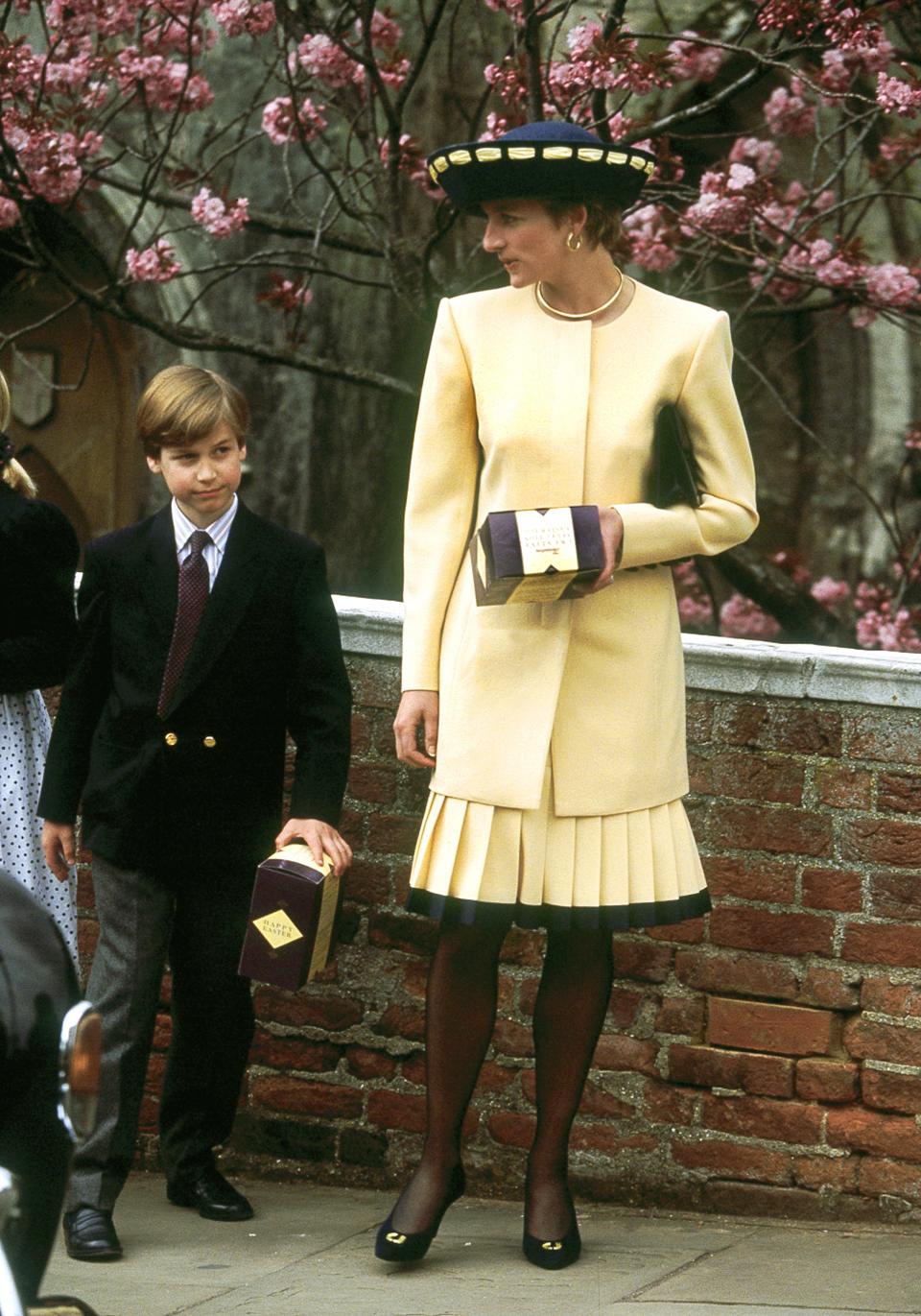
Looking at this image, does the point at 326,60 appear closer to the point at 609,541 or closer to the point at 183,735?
the point at 183,735

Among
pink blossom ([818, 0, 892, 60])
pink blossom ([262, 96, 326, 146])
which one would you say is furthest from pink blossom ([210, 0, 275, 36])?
pink blossom ([818, 0, 892, 60])

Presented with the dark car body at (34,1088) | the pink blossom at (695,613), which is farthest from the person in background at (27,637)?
the pink blossom at (695,613)

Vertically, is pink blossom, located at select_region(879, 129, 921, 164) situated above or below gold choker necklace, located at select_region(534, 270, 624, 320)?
above

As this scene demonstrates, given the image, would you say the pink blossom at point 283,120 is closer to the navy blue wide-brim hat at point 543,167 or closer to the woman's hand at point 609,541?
the navy blue wide-brim hat at point 543,167

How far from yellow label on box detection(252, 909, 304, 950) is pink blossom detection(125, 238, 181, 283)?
10.2 ft

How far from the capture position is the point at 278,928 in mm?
3756

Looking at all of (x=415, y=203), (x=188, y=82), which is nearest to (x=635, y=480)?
(x=188, y=82)

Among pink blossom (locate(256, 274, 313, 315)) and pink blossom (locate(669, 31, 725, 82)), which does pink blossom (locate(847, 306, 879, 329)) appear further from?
pink blossom (locate(256, 274, 313, 315))

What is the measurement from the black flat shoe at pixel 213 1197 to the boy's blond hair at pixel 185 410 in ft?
4.88

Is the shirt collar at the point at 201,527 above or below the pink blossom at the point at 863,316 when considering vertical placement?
below

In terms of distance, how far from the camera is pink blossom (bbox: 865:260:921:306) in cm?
621

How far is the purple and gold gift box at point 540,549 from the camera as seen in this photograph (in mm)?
3479

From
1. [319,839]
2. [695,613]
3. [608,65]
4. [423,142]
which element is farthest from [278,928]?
[423,142]

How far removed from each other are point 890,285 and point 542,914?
318 centimetres
